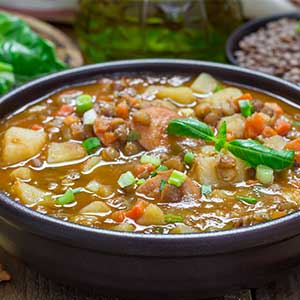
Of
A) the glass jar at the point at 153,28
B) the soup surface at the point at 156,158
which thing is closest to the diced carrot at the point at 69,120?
the soup surface at the point at 156,158

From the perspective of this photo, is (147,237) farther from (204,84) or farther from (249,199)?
(204,84)

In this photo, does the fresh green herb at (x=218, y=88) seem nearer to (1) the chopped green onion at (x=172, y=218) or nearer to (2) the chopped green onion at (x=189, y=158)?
(2) the chopped green onion at (x=189, y=158)

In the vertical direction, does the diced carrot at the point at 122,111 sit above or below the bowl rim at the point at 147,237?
above

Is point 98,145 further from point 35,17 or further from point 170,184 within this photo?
point 35,17

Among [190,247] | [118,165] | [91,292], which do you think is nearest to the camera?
[190,247]

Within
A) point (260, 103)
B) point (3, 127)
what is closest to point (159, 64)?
point (260, 103)

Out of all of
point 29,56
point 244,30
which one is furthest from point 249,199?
point 244,30

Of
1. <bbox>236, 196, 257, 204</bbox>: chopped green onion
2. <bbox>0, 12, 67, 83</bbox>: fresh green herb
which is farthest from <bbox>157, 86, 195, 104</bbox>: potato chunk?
<bbox>0, 12, 67, 83</bbox>: fresh green herb
